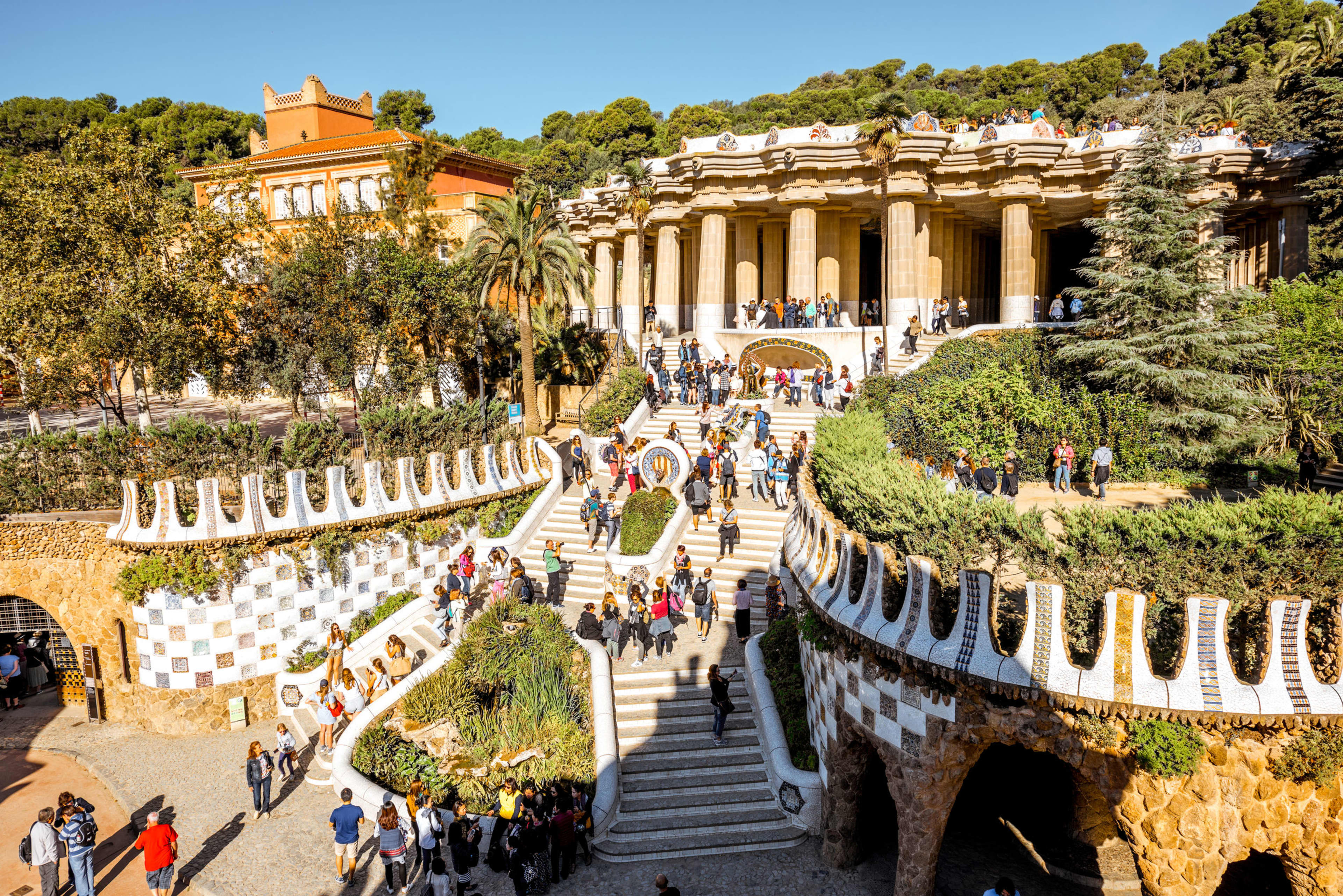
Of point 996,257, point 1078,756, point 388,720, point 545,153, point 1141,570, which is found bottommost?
point 388,720

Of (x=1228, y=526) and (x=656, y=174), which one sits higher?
(x=656, y=174)

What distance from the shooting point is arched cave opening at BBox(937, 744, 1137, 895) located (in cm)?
1225

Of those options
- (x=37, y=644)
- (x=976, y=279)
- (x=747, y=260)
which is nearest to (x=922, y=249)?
(x=747, y=260)

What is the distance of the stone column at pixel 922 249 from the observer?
33.1m

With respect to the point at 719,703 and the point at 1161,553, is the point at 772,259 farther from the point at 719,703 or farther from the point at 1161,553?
the point at 1161,553

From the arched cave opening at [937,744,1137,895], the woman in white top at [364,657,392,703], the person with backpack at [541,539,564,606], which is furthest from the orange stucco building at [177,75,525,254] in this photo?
the arched cave opening at [937,744,1137,895]

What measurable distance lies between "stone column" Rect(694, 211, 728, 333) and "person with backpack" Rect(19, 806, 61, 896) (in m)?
25.9

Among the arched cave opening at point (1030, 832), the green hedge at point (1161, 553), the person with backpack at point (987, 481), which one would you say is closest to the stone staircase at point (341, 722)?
the arched cave opening at point (1030, 832)

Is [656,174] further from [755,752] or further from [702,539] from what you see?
[755,752]

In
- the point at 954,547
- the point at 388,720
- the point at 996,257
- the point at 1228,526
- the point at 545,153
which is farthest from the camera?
the point at 545,153

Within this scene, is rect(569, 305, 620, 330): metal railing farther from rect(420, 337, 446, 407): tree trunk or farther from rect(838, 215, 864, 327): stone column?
rect(420, 337, 446, 407): tree trunk

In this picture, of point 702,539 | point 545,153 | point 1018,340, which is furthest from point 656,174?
point 545,153

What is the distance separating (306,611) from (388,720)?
16.6 ft

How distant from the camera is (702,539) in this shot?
1972 centimetres
